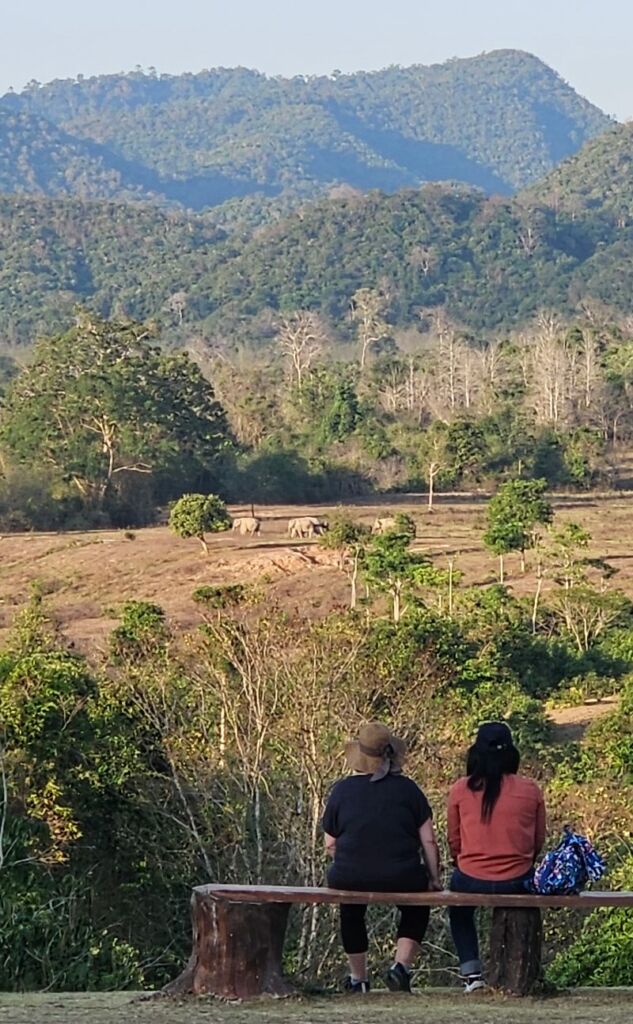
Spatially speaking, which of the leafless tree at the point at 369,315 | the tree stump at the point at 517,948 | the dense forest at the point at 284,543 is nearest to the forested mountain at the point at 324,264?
the dense forest at the point at 284,543

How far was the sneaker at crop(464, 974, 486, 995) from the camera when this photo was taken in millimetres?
5749

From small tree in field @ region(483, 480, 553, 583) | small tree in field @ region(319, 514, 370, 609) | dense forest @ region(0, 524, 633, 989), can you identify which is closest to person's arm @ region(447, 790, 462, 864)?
dense forest @ region(0, 524, 633, 989)

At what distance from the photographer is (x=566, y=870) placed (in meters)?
5.53

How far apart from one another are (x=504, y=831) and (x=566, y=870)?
0.79 feet

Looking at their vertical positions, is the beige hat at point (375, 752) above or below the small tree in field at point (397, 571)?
above

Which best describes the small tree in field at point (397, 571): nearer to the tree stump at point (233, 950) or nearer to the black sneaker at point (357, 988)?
the black sneaker at point (357, 988)

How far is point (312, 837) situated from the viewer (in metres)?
12.3

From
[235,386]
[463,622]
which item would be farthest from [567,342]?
[463,622]

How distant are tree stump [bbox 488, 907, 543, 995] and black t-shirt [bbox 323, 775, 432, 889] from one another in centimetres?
35

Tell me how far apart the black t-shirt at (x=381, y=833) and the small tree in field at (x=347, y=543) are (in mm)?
27078

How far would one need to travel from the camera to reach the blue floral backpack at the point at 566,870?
5527 mm

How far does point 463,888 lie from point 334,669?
27.7 ft

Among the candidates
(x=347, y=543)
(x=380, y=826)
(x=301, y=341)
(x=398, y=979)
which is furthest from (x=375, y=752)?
(x=301, y=341)

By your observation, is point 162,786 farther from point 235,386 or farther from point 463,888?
point 235,386
